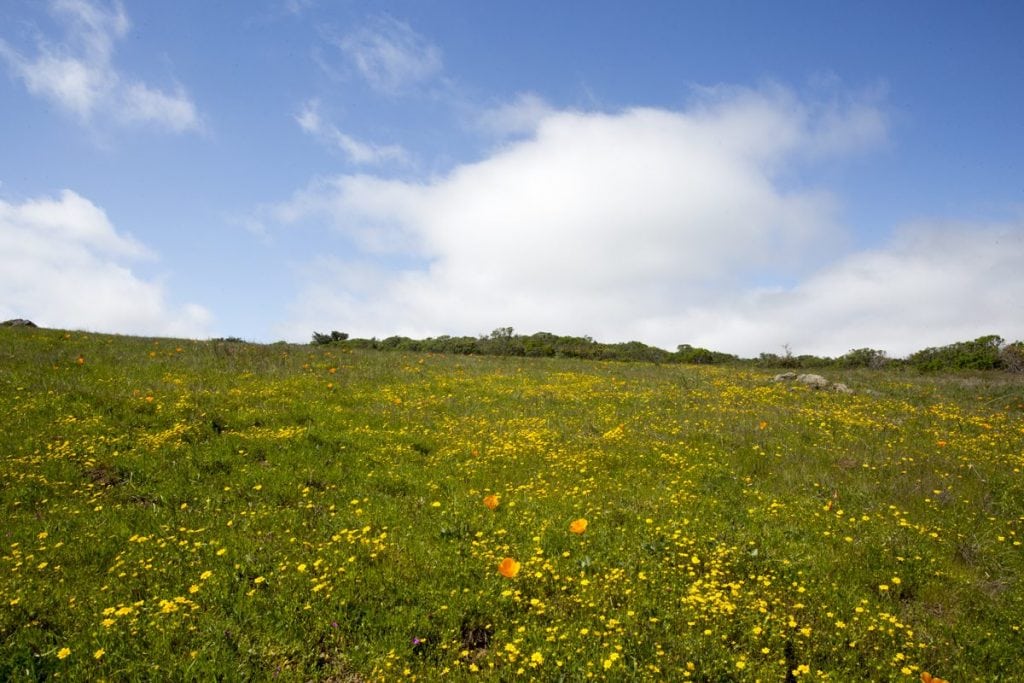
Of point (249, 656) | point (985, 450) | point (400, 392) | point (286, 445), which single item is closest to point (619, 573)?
point (249, 656)

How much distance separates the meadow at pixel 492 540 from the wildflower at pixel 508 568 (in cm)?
9

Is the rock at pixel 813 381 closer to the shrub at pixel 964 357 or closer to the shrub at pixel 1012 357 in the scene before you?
the shrub at pixel 964 357

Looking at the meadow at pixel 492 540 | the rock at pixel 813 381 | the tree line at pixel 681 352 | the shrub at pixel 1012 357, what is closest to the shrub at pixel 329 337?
the tree line at pixel 681 352

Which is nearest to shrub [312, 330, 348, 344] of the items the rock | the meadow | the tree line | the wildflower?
the tree line

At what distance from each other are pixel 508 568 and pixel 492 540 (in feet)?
3.17

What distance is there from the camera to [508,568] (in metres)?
7.16

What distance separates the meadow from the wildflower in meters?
0.09

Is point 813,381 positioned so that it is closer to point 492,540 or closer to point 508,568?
point 492,540

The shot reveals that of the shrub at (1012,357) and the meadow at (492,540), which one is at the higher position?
the shrub at (1012,357)

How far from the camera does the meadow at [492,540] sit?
5.80m

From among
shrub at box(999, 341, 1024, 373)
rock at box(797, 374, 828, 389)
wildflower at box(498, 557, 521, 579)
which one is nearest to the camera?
wildflower at box(498, 557, 521, 579)

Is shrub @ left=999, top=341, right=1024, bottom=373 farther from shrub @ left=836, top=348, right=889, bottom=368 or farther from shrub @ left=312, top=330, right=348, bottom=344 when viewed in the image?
shrub @ left=312, top=330, right=348, bottom=344

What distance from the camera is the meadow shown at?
19.0ft

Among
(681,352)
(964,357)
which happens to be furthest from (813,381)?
(681,352)
